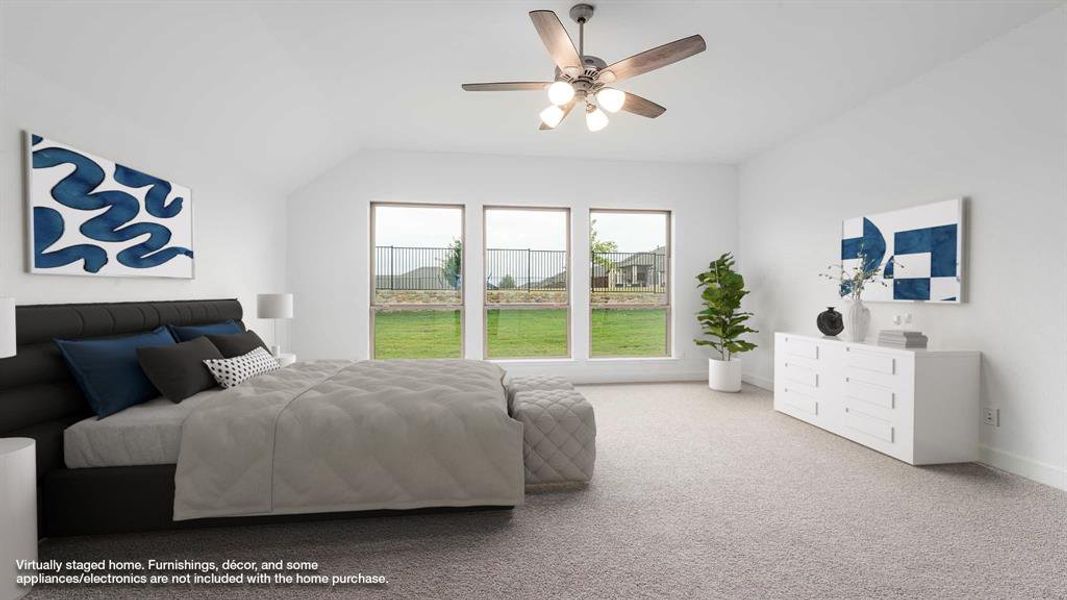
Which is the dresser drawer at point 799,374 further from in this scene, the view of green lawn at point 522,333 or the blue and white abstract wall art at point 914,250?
the view of green lawn at point 522,333

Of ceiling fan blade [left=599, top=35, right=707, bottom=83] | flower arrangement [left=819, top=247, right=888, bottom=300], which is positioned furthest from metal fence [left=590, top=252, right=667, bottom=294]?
ceiling fan blade [left=599, top=35, right=707, bottom=83]

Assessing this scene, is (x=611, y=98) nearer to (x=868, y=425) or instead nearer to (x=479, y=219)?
(x=868, y=425)

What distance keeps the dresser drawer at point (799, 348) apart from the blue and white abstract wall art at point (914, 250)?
0.63 meters

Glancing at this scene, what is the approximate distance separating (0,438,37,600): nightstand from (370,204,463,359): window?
4036 millimetres

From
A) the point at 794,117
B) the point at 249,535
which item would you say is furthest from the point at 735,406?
the point at 249,535

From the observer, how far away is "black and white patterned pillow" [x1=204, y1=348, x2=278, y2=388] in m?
2.99

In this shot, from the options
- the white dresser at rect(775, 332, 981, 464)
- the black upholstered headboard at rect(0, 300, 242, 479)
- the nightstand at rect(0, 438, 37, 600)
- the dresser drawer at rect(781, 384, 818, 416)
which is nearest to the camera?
the nightstand at rect(0, 438, 37, 600)

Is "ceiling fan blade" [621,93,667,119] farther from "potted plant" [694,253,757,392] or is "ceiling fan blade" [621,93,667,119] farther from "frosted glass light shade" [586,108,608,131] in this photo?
"potted plant" [694,253,757,392]

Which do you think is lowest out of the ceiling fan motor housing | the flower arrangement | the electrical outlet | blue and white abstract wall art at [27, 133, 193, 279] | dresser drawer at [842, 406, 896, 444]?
dresser drawer at [842, 406, 896, 444]

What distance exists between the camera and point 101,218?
287 centimetres

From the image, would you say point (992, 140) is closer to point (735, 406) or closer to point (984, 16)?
point (984, 16)

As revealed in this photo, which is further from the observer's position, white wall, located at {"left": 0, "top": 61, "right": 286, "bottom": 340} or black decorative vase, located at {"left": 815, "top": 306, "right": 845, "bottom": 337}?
black decorative vase, located at {"left": 815, "top": 306, "right": 845, "bottom": 337}

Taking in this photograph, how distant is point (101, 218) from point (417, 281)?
3363mm

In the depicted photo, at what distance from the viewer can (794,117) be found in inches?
183
